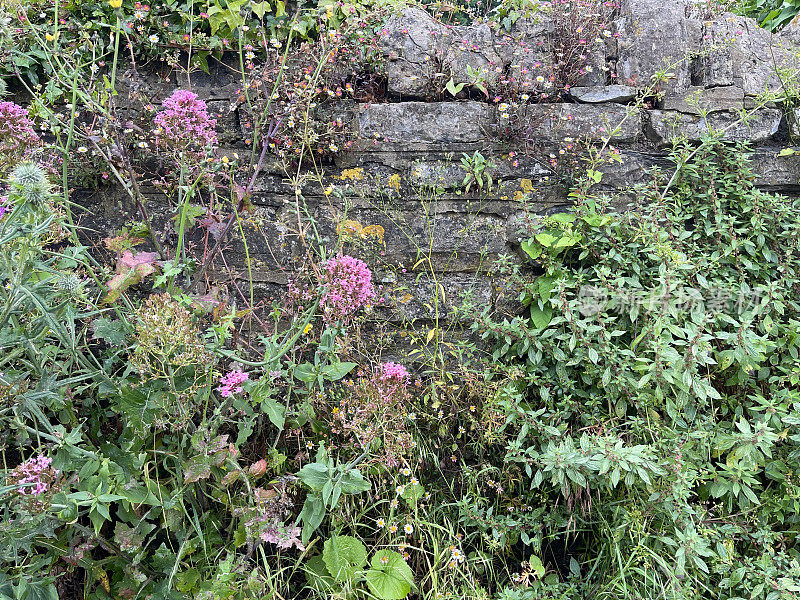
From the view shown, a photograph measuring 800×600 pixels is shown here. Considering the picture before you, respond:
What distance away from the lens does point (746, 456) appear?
6.73 ft

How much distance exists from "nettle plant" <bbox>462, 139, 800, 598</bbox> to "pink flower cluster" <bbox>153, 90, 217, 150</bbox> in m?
1.39

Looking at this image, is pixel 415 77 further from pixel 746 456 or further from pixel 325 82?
pixel 746 456

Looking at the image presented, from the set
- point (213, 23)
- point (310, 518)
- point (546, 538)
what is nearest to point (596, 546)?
point (546, 538)

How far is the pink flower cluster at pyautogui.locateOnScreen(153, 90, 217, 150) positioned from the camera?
79.1 inches

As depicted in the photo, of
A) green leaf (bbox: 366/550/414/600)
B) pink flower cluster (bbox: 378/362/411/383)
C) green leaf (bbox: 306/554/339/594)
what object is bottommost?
green leaf (bbox: 306/554/339/594)

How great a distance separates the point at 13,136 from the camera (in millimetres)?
1853

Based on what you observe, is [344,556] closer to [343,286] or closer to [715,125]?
[343,286]

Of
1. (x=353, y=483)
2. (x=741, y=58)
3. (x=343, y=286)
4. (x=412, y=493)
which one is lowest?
(x=412, y=493)

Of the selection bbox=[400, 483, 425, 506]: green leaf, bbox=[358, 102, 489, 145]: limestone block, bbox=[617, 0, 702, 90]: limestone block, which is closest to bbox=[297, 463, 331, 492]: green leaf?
bbox=[400, 483, 425, 506]: green leaf

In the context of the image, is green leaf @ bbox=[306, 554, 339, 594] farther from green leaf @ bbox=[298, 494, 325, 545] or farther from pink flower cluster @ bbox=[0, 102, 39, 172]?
pink flower cluster @ bbox=[0, 102, 39, 172]

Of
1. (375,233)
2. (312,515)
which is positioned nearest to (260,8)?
(375,233)

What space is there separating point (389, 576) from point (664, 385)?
1285mm

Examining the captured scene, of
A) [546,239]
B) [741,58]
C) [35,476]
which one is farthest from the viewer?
[741,58]

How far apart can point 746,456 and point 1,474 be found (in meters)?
2.58
